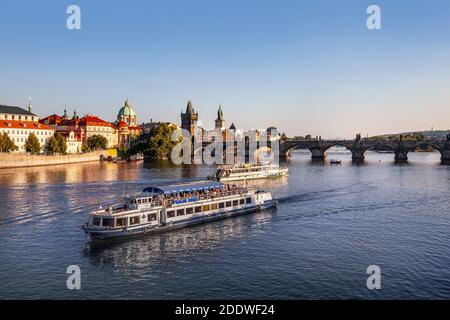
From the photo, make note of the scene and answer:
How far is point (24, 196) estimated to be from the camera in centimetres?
6150

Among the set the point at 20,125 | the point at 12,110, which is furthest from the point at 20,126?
the point at 12,110

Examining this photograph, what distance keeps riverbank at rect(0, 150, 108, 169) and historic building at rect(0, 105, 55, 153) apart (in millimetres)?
15750

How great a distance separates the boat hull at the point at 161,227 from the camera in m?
39.0

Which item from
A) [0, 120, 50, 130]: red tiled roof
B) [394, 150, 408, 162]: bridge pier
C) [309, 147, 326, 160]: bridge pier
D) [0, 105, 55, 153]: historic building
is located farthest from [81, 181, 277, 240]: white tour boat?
[309, 147, 326, 160]: bridge pier

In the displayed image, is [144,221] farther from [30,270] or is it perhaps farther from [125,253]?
[30,270]

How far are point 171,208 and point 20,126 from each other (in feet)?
359

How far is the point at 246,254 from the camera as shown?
35281 millimetres

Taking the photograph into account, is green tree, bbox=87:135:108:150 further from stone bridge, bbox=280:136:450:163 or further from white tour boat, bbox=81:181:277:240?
white tour boat, bbox=81:181:277:240

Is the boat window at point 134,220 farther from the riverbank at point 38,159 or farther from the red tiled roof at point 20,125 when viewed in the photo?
the red tiled roof at point 20,125

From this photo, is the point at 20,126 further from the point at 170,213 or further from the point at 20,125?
the point at 170,213

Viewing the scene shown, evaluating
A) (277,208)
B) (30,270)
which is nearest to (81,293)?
(30,270)

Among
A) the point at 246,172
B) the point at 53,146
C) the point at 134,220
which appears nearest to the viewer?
the point at 134,220

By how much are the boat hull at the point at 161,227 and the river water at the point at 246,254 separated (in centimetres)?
112
